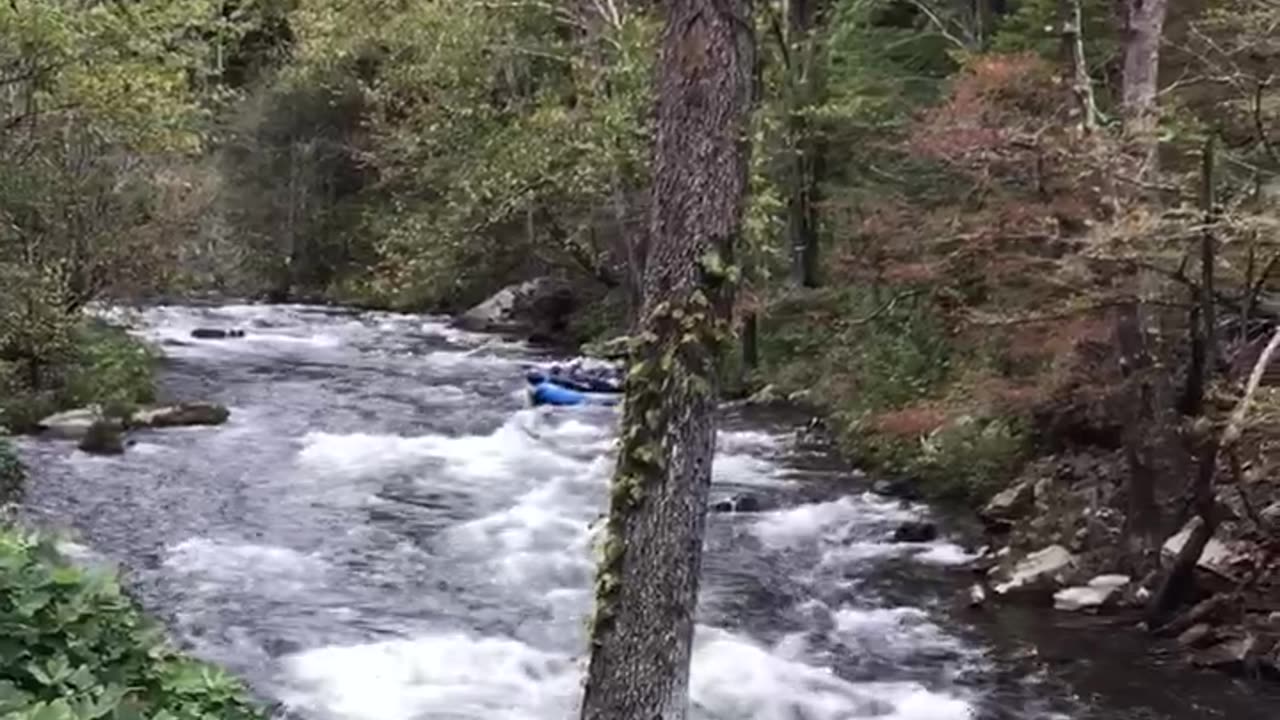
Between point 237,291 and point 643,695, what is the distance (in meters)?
37.0

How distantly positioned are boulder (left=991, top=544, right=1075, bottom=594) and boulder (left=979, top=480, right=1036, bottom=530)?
1.51 metres

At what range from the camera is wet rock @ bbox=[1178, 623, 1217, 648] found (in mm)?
11336

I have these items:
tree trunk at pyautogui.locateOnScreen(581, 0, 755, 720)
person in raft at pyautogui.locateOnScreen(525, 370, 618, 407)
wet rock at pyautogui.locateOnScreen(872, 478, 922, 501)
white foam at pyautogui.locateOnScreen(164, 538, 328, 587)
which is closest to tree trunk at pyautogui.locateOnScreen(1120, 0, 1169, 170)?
wet rock at pyautogui.locateOnScreen(872, 478, 922, 501)

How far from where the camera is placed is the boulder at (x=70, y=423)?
59.0 ft

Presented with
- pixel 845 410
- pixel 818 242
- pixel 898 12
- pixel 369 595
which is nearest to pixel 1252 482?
pixel 369 595

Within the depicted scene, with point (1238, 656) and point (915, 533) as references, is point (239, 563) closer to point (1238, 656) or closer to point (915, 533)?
point (915, 533)

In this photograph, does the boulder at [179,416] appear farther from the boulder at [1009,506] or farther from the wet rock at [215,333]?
the wet rock at [215,333]

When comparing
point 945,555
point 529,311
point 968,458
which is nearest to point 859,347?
point 968,458

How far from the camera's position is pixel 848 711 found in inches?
405

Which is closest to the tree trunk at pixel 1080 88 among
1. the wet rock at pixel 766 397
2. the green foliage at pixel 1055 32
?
the green foliage at pixel 1055 32

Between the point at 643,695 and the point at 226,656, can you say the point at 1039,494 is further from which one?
the point at 643,695

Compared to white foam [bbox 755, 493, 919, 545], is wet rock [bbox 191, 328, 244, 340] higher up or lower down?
higher up

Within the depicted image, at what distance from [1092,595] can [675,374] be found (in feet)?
24.2

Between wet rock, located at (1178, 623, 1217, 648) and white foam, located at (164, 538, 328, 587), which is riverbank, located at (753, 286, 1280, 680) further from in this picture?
white foam, located at (164, 538, 328, 587)
